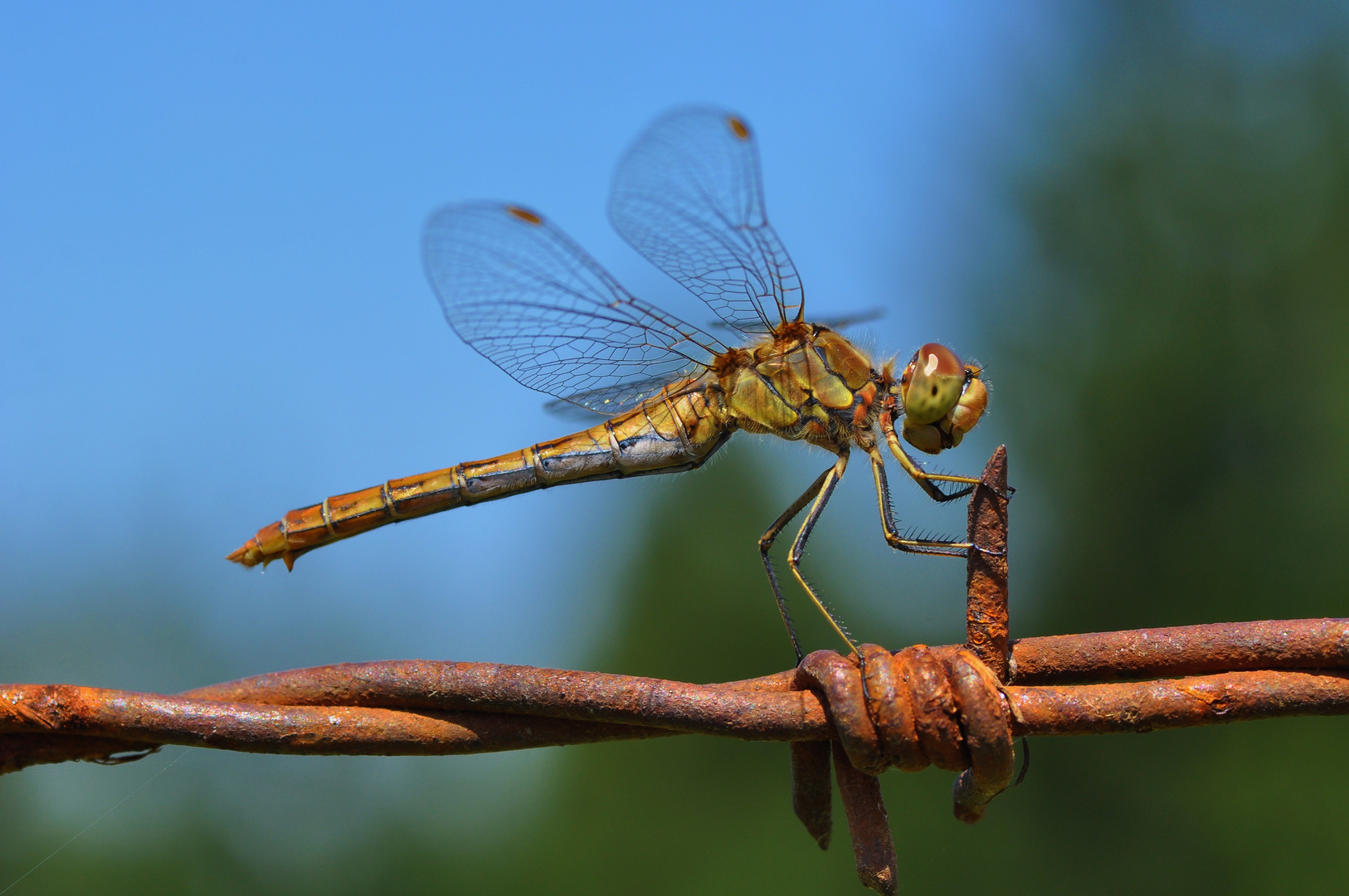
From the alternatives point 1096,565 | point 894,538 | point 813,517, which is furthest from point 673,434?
point 1096,565

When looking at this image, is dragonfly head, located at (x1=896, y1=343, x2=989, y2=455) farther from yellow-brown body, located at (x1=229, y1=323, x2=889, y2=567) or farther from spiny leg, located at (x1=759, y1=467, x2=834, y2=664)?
spiny leg, located at (x1=759, y1=467, x2=834, y2=664)

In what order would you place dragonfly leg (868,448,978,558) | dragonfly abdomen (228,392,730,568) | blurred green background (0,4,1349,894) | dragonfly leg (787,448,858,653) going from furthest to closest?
blurred green background (0,4,1349,894), dragonfly abdomen (228,392,730,568), dragonfly leg (787,448,858,653), dragonfly leg (868,448,978,558)

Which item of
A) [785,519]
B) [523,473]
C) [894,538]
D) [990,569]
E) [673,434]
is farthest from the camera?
[673,434]

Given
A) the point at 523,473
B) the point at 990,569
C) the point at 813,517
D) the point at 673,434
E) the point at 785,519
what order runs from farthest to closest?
the point at 673,434 → the point at 523,473 → the point at 785,519 → the point at 813,517 → the point at 990,569

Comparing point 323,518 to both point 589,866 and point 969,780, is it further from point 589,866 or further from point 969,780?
point 589,866

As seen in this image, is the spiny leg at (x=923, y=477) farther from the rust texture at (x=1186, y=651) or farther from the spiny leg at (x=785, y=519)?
the rust texture at (x=1186, y=651)

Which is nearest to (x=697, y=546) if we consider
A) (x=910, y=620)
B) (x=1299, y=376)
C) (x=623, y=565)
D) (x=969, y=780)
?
(x=623, y=565)

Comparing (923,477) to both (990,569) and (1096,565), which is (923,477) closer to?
(990,569)

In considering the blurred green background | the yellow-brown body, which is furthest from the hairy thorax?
the blurred green background
